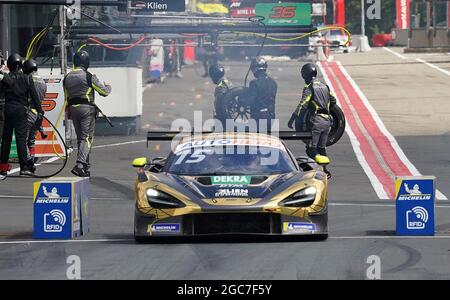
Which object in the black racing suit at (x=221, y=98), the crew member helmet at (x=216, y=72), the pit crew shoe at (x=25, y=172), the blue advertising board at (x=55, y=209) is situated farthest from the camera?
the black racing suit at (x=221, y=98)

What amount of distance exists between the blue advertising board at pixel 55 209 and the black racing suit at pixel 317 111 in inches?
274

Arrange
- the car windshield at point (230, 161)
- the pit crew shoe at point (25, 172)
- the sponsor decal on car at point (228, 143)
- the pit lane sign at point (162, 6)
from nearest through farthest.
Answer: the car windshield at point (230, 161)
the sponsor decal on car at point (228, 143)
the pit crew shoe at point (25, 172)
the pit lane sign at point (162, 6)

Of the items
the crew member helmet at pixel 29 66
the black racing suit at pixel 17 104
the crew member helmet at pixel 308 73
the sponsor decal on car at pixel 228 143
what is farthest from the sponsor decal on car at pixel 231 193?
the crew member helmet at pixel 29 66

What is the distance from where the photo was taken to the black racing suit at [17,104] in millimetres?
20297

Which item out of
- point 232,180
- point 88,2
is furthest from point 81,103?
point 232,180

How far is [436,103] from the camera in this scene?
113 ft

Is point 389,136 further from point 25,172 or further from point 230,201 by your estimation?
point 230,201

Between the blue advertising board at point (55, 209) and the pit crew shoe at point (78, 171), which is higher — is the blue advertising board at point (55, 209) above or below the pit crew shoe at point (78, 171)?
above

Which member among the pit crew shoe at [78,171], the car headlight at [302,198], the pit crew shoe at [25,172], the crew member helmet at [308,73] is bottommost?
the pit crew shoe at [25,172]

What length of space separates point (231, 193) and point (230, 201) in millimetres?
175

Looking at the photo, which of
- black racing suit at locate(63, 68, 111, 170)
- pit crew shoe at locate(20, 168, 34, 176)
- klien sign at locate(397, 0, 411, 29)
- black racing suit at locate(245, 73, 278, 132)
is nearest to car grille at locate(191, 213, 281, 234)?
black racing suit at locate(63, 68, 111, 170)

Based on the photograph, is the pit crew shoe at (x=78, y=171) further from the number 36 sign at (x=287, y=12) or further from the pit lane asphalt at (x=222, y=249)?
the number 36 sign at (x=287, y=12)

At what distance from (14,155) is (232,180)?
1013 cm

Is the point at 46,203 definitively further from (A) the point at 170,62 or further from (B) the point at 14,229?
(A) the point at 170,62
